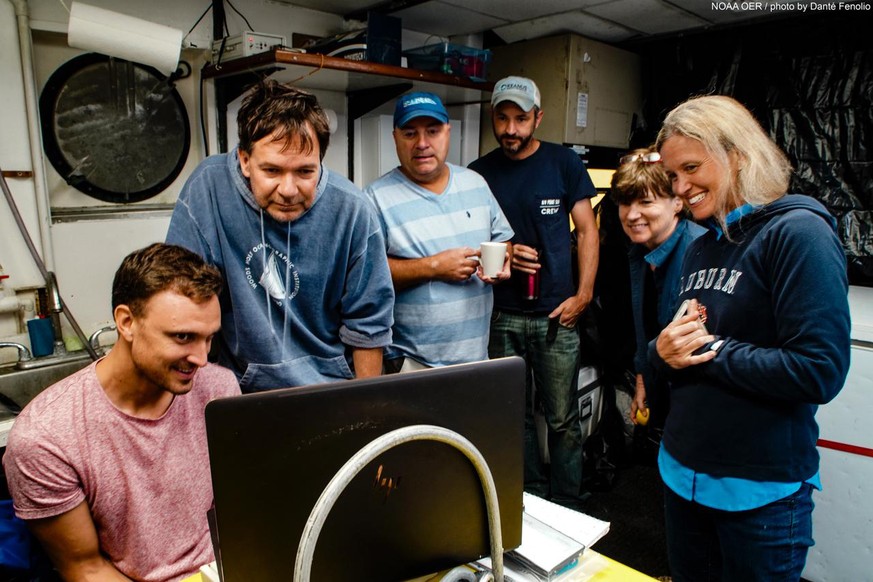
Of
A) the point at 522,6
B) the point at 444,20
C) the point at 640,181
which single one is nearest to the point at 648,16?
the point at 522,6

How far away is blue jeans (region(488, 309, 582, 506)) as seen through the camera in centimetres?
234

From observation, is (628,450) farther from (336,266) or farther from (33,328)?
(33,328)

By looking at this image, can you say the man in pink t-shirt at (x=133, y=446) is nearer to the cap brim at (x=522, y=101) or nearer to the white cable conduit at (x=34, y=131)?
the white cable conduit at (x=34, y=131)

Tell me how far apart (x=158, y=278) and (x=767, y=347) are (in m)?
1.20

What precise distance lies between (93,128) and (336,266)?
1228mm

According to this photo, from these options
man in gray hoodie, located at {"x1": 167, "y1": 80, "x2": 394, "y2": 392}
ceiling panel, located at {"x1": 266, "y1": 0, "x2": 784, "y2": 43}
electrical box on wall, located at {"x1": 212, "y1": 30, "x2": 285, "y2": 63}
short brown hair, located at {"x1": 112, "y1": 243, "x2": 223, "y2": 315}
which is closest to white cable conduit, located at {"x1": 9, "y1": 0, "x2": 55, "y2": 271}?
electrical box on wall, located at {"x1": 212, "y1": 30, "x2": 285, "y2": 63}

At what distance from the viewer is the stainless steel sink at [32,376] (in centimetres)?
185

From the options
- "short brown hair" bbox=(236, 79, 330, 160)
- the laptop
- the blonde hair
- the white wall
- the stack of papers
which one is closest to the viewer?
the laptop

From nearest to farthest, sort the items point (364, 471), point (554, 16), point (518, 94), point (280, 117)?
point (364, 471) → point (280, 117) → point (518, 94) → point (554, 16)

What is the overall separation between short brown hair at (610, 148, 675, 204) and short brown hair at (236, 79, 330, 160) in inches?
41.8

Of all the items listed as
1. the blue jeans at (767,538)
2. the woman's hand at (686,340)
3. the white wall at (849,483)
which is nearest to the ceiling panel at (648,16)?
the white wall at (849,483)

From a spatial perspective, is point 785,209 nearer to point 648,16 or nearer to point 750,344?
point 750,344

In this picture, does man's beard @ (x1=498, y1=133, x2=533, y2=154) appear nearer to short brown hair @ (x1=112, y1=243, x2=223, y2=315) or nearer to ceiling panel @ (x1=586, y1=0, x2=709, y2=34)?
ceiling panel @ (x1=586, y1=0, x2=709, y2=34)

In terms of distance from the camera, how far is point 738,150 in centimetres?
117
